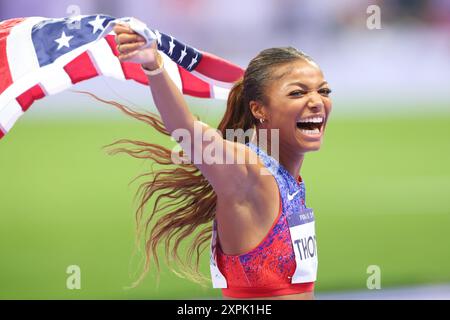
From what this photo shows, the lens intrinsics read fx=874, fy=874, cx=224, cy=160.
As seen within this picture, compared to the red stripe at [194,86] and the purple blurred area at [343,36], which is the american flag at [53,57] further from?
the purple blurred area at [343,36]

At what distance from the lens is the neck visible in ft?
11.6

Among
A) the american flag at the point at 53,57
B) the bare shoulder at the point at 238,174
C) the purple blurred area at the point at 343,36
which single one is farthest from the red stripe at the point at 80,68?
the purple blurred area at the point at 343,36

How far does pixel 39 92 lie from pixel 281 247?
4.47ft

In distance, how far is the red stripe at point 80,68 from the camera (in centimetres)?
402

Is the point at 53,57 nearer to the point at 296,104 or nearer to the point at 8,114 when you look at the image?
the point at 8,114

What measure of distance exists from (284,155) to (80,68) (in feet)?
3.63

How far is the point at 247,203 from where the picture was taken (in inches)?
131

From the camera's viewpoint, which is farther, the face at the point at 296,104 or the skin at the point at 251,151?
the face at the point at 296,104

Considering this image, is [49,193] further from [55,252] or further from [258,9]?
[258,9]

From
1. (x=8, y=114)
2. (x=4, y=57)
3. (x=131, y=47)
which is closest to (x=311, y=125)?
(x=131, y=47)

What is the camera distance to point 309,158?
1023cm

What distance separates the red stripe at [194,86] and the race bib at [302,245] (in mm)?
1137

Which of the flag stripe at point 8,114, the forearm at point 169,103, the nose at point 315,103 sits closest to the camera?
the forearm at point 169,103

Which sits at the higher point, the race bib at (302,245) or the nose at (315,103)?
the nose at (315,103)
